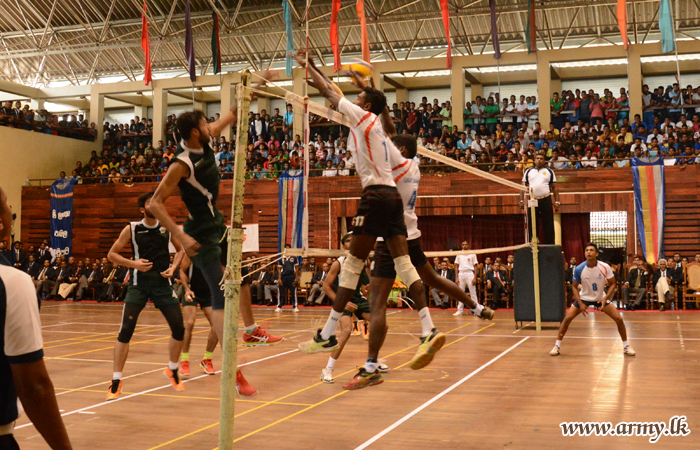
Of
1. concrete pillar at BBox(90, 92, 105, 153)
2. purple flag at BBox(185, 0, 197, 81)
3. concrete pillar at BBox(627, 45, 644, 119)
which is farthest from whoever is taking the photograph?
concrete pillar at BBox(90, 92, 105, 153)

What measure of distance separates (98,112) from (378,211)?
27530mm

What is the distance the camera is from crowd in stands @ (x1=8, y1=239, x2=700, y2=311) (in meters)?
17.4

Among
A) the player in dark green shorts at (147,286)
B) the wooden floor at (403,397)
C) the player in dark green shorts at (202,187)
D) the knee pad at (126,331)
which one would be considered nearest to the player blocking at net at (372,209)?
the player in dark green shorts at (202,187)

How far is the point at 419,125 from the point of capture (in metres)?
24.3

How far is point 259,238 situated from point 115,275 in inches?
203

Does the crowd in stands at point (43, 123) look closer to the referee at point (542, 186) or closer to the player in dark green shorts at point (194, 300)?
the player in dark green shorts at point (194, 300)

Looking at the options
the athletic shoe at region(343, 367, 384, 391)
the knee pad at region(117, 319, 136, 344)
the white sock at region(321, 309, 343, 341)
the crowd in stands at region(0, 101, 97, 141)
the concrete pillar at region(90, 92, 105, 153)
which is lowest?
the athletic shoe at region(343, 367, 384, 391)

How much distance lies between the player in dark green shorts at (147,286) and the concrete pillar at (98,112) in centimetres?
2443

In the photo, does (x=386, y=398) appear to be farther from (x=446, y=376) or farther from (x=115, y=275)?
(x=115, y=275)

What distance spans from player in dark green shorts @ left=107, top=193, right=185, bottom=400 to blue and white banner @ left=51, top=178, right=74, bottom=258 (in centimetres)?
1937

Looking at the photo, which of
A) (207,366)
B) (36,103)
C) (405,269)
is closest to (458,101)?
(207,366)

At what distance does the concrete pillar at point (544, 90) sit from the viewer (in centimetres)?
2341

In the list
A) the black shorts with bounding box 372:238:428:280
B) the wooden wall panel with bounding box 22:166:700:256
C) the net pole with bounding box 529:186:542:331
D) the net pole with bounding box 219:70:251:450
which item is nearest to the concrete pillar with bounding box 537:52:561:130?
the wooden wall panel with bounding box 22:166:700:256

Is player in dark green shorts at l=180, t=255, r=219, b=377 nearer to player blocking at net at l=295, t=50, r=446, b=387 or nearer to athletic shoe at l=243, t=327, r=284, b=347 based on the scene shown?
athletic shoe at l=243, t=327, r=284, b=347
